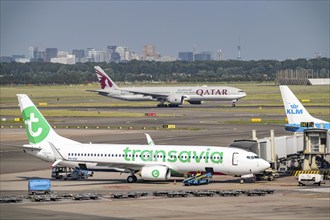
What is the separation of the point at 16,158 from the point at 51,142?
2555 centimetres

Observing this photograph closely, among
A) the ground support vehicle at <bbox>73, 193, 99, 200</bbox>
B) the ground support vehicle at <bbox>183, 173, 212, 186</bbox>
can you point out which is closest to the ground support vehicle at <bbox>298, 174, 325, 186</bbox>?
the ground support vehicle at <bbox>183, 173, 212, 186</bbox>

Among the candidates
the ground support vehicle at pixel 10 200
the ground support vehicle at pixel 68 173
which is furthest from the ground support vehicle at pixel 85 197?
the ground support vehicle at pixel 68 173

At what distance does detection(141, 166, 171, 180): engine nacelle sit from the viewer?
89688 millimetres

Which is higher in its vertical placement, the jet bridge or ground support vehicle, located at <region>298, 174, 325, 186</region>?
the jet bridge

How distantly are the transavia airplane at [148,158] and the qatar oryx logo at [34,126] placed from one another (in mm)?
103

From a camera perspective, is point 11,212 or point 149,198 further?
point 149,198

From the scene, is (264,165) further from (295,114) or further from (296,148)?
(295,114)

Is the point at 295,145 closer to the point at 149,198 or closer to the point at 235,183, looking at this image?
the point at 235,183

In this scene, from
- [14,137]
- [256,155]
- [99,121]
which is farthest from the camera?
[99,121]


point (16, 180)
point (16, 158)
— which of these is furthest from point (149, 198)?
point (16, 158)

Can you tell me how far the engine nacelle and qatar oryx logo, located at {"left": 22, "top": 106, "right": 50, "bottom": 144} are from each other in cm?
1173

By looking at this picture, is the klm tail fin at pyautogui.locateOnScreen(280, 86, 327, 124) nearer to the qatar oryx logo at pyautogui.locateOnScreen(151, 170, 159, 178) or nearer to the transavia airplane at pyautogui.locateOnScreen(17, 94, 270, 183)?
the transavia airplane at pyautogui.locateOnScreen(17, 94, 270, 183)

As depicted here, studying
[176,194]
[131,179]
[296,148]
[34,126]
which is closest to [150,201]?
[176,194]

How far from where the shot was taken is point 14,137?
148m
